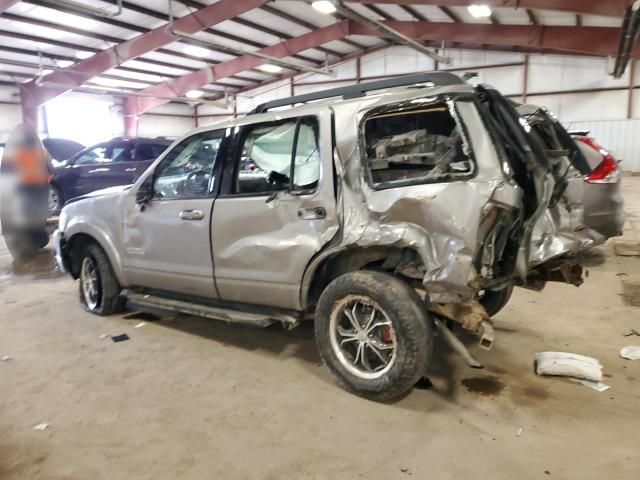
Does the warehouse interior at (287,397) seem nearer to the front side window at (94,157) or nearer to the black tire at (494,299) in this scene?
the black tire at (494,299)

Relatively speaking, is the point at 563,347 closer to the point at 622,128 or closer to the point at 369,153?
Result: the point at 369,153

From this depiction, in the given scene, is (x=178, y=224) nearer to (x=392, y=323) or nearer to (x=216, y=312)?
(x=216, y=312)

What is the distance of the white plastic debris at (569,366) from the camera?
3131 millimetres

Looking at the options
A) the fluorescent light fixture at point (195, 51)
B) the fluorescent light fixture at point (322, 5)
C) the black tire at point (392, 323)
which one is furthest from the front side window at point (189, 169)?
the fluorescent light fixture at point (195, 51)

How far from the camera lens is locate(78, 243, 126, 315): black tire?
454cm

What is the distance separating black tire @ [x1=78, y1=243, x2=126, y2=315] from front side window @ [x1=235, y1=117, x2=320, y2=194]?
185cm

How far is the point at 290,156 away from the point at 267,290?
932mm

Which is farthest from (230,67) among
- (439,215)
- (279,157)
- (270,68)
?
(439,215)

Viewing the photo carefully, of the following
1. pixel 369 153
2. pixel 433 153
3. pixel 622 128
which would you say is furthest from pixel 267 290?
pixel 622 128

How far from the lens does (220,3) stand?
39.7ft

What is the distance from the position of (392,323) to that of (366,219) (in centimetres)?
62

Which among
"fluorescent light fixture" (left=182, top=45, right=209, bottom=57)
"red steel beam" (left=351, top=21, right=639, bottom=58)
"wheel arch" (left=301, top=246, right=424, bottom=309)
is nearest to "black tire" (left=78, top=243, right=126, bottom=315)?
"wheel arch" (left=301, top=246, right=424, bottom=309)

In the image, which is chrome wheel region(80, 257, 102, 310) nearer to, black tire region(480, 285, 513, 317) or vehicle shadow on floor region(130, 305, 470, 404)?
vehicle shadow on floor region(130, 305, 470, 404)

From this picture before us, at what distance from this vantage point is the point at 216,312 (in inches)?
144
